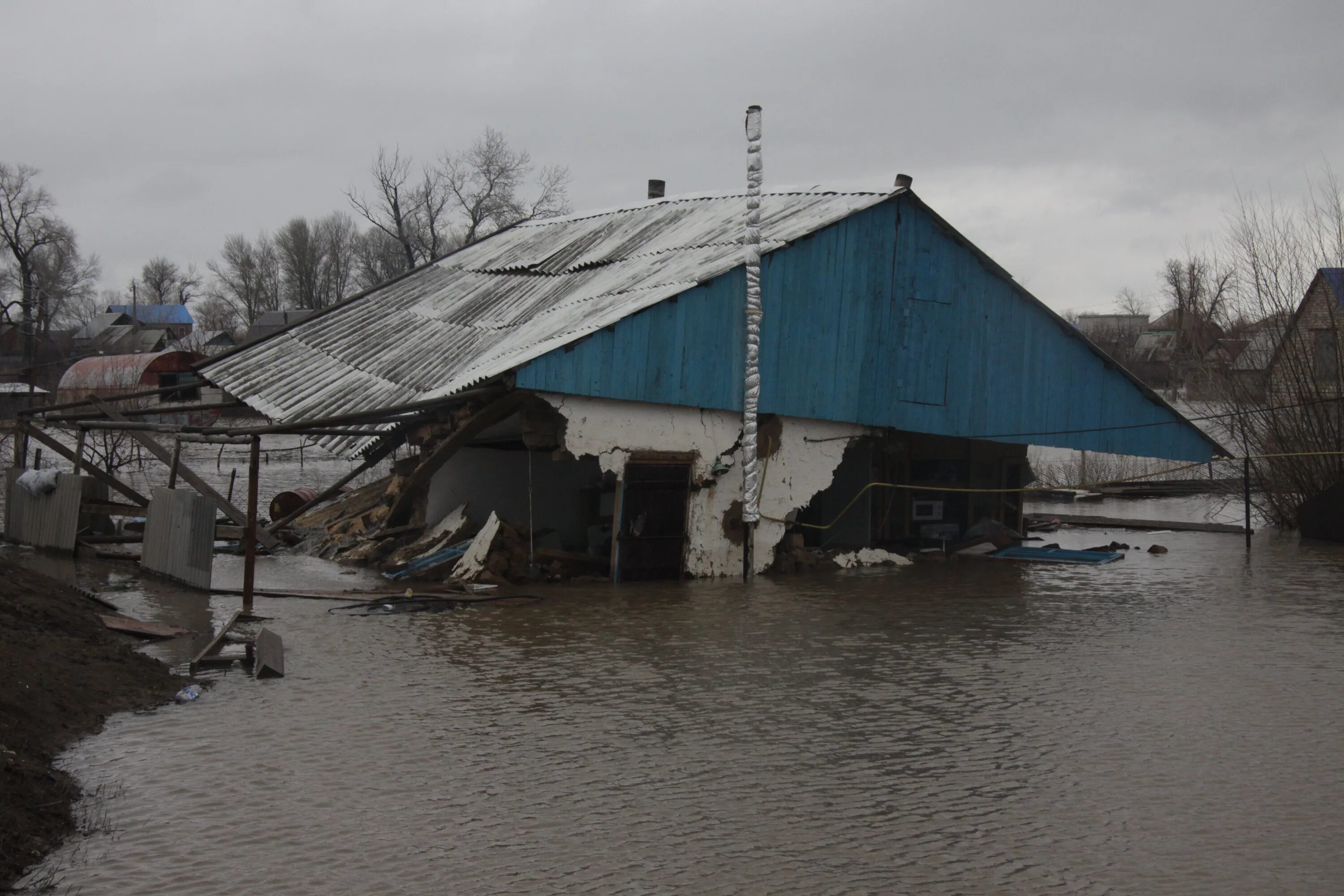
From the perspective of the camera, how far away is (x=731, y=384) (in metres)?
17.2

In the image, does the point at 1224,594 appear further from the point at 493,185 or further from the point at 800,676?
the point at 493,185

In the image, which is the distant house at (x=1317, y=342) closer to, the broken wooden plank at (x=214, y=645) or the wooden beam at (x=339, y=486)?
the wooden beam at (x=339, y=486)

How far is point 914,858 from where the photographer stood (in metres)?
6.60

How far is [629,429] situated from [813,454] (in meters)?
3.12

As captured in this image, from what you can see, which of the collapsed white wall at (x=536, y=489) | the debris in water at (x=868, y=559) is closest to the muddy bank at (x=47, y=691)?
the collapsed white wall at (x=536, y=489)

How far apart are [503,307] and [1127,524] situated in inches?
554

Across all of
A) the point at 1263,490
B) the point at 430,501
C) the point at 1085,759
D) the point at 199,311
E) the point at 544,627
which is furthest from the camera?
the point at 199,311

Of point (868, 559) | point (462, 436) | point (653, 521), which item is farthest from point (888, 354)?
point (462, 436)

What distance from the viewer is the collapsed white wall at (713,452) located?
16.4 metres

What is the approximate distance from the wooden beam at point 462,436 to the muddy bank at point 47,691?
534cm

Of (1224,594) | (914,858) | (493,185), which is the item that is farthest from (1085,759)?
(493,185)

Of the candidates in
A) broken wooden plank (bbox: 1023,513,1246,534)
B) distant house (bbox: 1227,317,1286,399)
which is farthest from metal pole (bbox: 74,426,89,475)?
distant house (bbox: 1227,317,1286,399)

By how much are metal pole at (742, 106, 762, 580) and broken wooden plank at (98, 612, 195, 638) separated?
7.48 m

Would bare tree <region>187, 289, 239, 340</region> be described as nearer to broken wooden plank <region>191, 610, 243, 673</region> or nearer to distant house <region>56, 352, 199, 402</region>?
distant house <region>56, 352, 199, 402</region>
